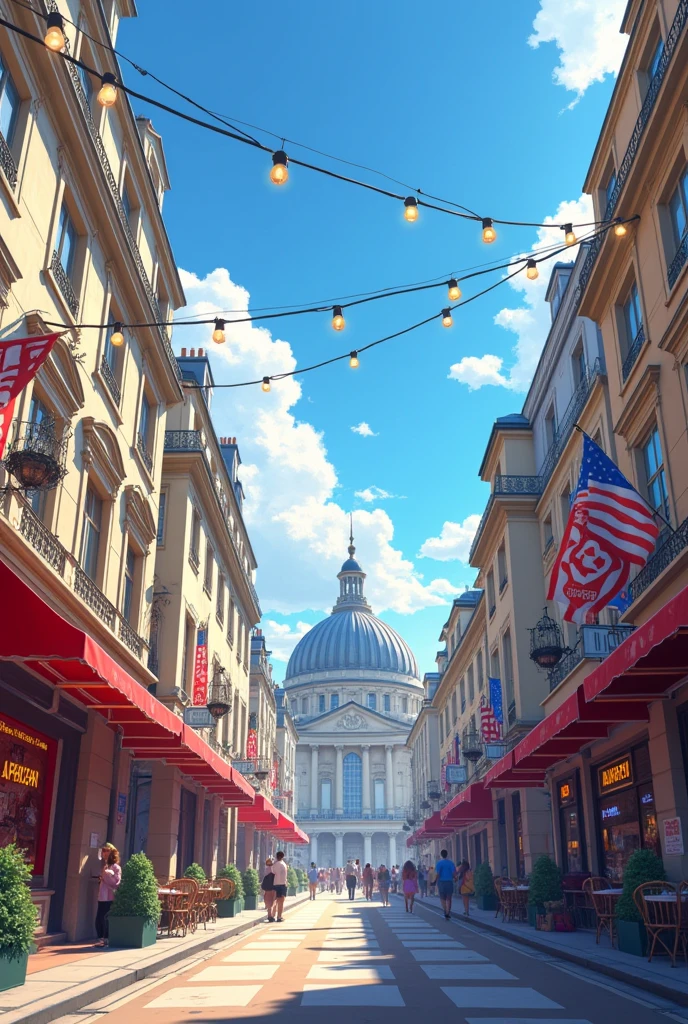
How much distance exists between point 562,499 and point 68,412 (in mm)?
14874

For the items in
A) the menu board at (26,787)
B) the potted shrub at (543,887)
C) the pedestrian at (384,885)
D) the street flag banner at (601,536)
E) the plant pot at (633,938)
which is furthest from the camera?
the pedestrian at (384,885)

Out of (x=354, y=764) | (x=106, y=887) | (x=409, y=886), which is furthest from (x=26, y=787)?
(x=354, y=764)

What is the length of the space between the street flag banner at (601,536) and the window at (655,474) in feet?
5.67

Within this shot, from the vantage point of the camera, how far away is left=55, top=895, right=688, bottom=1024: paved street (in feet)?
28.1

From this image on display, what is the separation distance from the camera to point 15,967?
9.42 metres

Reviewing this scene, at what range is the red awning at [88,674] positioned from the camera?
1138cm

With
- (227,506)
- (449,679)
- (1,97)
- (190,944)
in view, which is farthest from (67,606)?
(449,679)

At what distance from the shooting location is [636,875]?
13.6m

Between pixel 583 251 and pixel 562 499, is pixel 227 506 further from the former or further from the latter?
pixel 583 251

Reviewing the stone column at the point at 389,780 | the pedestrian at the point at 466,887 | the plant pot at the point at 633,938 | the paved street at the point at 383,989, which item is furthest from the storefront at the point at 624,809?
the stone column at the point at 389,780

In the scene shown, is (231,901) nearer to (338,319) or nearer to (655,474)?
(655,474)

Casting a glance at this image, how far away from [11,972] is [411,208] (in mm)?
9376

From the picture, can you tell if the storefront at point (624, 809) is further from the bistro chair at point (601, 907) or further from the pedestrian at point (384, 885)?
the pedestrian at point (384, 885)

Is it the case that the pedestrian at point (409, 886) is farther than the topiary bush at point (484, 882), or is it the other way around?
the pedestrian at point (409, 886)
